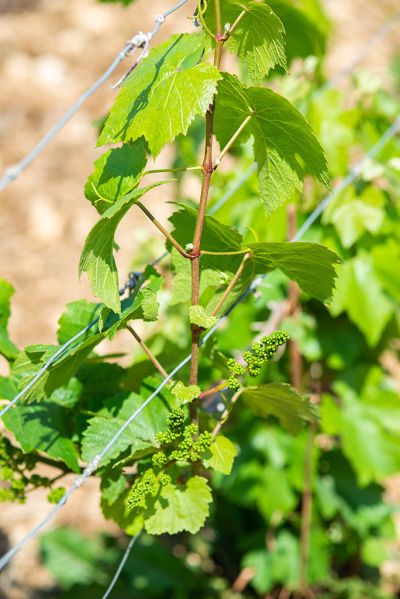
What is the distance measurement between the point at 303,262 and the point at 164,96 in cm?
29

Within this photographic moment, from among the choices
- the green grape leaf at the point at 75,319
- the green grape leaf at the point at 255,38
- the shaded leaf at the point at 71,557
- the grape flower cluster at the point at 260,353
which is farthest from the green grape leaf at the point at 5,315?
the shaded leaf at the point at 71,557

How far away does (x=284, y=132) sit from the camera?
0.97 meters

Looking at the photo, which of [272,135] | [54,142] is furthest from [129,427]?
[54,142]

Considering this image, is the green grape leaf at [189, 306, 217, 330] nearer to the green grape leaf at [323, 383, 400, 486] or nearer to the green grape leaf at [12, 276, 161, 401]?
the green grape leaf at [12, 276, 161, 401]

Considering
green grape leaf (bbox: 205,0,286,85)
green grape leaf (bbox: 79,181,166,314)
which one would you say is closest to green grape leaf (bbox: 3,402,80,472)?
green grape leaf (bbox: 79,181,166,314)

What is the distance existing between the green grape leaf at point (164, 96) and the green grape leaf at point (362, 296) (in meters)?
1.04

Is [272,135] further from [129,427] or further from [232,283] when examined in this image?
[129,427]

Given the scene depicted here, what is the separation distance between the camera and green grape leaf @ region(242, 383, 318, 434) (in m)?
1.02

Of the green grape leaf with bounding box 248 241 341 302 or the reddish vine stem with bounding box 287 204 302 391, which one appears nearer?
the green grape leaf with bounding box 248 241 341 302

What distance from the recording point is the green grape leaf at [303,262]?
958 mm

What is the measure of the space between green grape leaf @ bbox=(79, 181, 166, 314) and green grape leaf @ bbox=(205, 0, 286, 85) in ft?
0.67

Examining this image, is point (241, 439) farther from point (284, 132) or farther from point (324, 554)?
point (284, 132)

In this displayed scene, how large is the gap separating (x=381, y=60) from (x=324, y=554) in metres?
3.99

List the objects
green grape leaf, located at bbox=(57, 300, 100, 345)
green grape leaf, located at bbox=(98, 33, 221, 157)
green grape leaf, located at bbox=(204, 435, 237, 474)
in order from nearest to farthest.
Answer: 1. green grape leaf, located at bbox=(98, 33, 221, 157)
2. green grape leaf, located at bbox=(204, 435, 237, 474)
3. green grape leaf, located at bbox=(57, 300, 100, 345)
